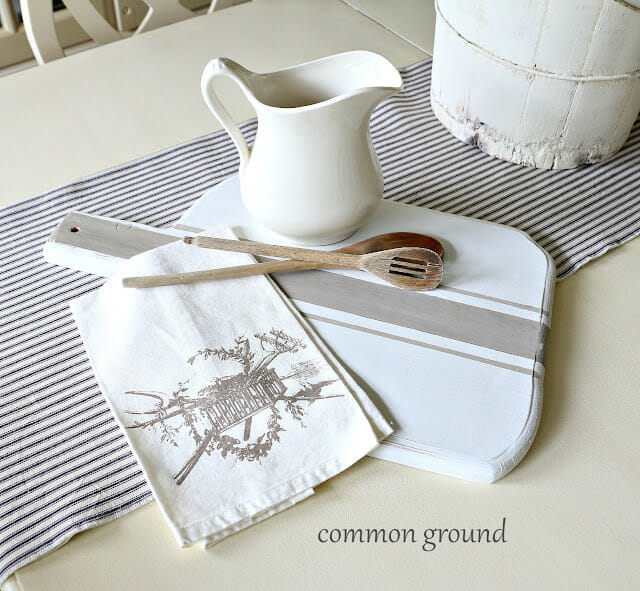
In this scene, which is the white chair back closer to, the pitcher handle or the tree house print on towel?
the pitcher handle

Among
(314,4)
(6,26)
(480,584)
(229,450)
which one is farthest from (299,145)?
(6,26)

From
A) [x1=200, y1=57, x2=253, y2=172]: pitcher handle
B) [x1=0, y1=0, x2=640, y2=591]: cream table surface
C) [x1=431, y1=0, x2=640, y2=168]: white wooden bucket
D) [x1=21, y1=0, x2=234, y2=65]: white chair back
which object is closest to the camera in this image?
[x1=0, y1=0, x2=640, y2=591]: cream table surface

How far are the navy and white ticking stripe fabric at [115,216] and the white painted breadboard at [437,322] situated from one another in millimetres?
45

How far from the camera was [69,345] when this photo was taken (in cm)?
61

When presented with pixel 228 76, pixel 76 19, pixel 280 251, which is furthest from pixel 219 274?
pixel 76 19

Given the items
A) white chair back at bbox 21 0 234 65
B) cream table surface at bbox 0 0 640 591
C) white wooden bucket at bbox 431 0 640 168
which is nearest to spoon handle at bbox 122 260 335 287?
cream table surface at bbox 0 0 640 591

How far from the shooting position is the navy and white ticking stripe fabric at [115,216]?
507 millimetres

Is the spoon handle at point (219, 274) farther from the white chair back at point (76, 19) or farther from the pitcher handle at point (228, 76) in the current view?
the white chair back at point (76, 19)

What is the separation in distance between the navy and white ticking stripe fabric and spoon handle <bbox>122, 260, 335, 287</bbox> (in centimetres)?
7

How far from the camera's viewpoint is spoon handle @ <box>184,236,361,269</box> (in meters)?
0.63

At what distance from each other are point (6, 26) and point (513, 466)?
1.56m

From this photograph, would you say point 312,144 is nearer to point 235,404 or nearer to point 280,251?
point 280,251

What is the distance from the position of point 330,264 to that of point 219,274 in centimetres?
10

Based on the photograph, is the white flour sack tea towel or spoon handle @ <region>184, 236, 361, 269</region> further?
spoon handle @ <region>184, 236, 361, 269</region>
